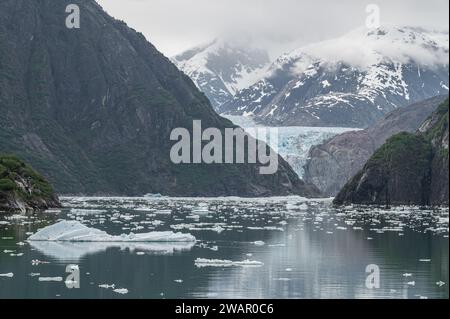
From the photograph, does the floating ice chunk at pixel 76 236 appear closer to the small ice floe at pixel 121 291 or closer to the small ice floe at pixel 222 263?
the small ice floe at pixel 222 263

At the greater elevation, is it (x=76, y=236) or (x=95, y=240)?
(x=76, y=236)

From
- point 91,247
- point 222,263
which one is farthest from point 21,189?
point 222,263

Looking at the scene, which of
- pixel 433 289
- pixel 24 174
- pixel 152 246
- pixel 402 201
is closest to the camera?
pixel 433 289

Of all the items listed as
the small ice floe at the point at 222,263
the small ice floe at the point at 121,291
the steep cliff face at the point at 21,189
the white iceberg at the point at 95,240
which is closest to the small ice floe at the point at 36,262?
the white iceberg at the point at 95,240

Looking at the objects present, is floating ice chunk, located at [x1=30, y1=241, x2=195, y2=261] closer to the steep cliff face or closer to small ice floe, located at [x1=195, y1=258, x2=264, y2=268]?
small ice floe, located at [x1=195, y1=258, x2=264, y2=268]

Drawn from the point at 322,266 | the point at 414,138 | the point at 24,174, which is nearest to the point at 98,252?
the point at 322,266

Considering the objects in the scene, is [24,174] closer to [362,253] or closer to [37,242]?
[37,242]

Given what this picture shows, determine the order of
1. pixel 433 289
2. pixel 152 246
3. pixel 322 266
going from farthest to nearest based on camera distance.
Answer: pixel 152 246
pixel 322 266
pixel 433 289

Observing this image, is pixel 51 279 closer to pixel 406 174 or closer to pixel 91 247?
pixel 91 247
